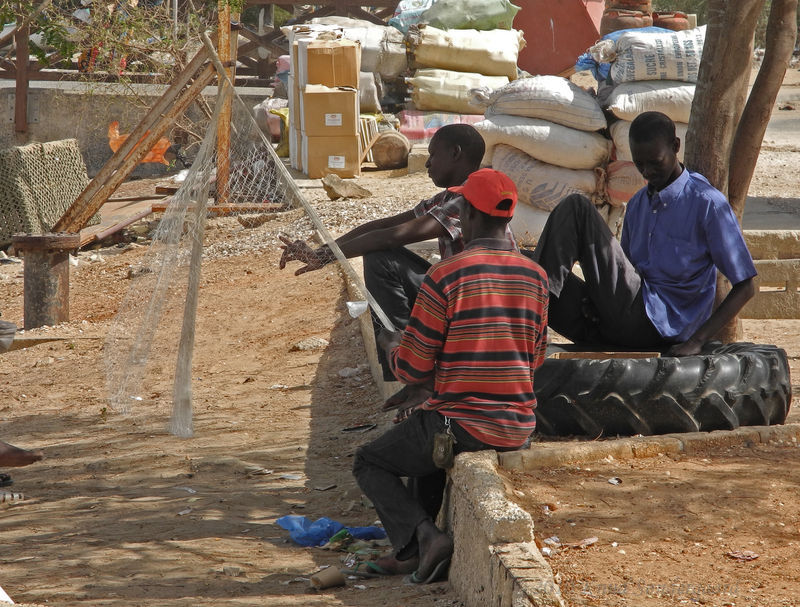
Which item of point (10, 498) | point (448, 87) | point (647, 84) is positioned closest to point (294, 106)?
point (448, 87)

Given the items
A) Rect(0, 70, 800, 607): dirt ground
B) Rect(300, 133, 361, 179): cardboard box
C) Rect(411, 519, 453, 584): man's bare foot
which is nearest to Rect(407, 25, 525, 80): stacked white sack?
Rect(300, 133, 361, 179): cardboard box

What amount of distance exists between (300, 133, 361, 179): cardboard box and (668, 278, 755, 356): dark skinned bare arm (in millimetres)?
8172

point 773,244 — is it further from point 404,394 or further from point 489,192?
point 489,192

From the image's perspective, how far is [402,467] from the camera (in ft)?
9.78

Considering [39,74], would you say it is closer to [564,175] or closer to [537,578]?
[564,175]

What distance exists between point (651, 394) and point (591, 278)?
506 millimetres

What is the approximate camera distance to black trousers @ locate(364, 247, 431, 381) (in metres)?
3.70

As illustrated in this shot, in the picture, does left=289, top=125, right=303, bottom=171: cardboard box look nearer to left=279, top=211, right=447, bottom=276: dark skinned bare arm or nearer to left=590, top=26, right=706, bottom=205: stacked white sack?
left=590, top=26, right=706, bottom=205: stacked white sack

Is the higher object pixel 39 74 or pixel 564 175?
pixel 39 74

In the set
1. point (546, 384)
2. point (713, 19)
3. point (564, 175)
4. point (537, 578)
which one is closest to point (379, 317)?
point (546, 384)

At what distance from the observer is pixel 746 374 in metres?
3.39

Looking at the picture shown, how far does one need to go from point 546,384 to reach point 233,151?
11.0ft

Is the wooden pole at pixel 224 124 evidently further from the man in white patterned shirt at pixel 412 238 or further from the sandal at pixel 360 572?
the sandal at pixel 360 572

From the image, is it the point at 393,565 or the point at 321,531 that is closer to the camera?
the point at 393,565
